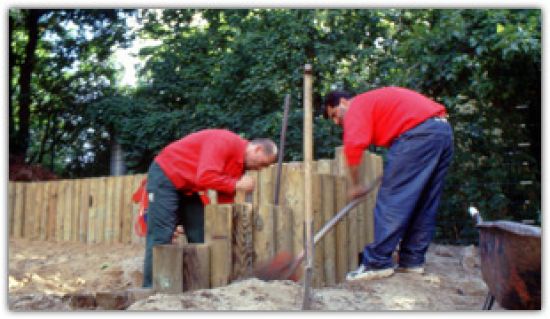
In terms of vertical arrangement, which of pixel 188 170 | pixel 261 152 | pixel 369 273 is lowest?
pixel 369 273

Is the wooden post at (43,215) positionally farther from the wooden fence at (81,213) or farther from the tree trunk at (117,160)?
the tree trunk at (117,160)

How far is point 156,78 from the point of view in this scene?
4781mm

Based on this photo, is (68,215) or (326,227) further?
(68,215)

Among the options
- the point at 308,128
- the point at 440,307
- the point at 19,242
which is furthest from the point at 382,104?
the point at 19,242

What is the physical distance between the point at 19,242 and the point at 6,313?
2484 mm

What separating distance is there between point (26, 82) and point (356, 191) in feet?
6.92

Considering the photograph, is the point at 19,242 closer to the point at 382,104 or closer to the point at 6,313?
the point at 6,313

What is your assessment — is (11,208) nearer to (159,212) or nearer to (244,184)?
(159,212)

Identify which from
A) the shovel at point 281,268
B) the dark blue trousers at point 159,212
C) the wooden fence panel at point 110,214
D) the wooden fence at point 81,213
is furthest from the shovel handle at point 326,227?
the wooden fence panel at point 110,214

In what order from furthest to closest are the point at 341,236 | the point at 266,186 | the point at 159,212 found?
1. the point at 266,186
2. the point at 341,236
3. the point at 159,212

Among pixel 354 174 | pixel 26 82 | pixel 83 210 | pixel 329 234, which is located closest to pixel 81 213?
pixel 83 210

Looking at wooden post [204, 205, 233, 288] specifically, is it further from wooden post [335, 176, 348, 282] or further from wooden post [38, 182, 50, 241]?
wooden post [38, 182, 50, 241]

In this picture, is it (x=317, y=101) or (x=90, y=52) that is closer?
(x=90, y=52)

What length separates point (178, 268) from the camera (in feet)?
9.32
